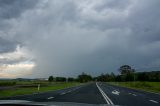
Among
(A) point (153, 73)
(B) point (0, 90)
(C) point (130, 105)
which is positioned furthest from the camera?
(A) point (153, 73)

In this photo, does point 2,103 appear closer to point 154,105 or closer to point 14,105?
point 14,105

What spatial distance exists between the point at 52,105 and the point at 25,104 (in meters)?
0.44

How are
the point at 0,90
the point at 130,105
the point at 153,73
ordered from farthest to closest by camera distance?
the point at 153,73 → the point at 0,90 → the point at 130,105

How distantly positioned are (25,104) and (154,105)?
A: 19177mm

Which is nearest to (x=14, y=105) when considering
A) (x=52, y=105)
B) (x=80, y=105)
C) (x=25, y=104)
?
(x=25, y=104)

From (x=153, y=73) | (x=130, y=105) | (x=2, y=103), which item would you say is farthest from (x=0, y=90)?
(x=153, y=73)

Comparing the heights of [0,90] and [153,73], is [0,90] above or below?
below

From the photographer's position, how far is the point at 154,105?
77.2ft

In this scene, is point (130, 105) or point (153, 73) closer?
point (130, 105)

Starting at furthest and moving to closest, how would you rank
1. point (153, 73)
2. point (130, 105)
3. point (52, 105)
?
point (153, 73)
point (130, 105)
point (52, 105)

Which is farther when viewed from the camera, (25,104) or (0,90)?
(0,90)

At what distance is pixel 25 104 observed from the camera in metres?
5.50

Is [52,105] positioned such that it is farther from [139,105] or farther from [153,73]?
[153,73]

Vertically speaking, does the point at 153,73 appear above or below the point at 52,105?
above
